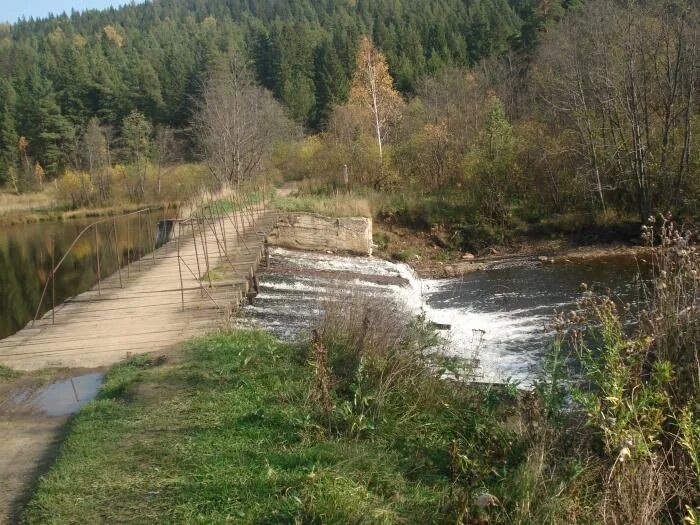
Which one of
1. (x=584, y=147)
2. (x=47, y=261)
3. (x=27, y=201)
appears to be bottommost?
(x=47, y=261)

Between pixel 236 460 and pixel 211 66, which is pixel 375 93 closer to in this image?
pixel 236 460

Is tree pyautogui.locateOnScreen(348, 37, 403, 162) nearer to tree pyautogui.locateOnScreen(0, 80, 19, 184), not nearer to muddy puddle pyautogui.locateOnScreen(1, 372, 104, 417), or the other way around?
muddy puddle pyautogui.locateOnScreen(1, 372, 104, 417)

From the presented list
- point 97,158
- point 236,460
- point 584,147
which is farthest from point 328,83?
point 236,460

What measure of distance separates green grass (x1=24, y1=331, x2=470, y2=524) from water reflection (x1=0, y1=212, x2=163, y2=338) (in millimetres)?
6177

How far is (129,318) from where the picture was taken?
8539 mm

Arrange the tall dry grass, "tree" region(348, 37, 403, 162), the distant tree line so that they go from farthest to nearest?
the tall dry grass
"tree" region(348, 37, 403, 162)
the distant tree line

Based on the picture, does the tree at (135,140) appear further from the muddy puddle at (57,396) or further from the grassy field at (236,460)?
the grassy field at (236,460)

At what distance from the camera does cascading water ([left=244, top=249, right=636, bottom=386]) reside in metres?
9.02

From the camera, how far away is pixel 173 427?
4.71 meters

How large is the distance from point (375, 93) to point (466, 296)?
58.7ft

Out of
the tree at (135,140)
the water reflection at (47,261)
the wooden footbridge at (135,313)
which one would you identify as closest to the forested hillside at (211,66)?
the tree at (135,140)

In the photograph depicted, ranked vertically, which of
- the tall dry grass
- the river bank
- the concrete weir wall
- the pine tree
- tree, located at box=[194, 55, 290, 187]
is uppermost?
the pine tree

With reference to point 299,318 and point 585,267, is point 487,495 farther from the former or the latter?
point 585,267

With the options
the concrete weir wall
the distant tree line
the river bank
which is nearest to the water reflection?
the concrete weir wall
